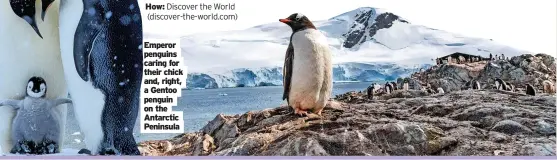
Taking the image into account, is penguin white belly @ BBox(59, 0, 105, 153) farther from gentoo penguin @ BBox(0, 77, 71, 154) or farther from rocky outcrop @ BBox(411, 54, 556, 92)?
rocky outcrop @ BBox(411, 54, 556, 92)

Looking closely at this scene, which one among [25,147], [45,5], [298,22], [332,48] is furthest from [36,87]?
[332,48]

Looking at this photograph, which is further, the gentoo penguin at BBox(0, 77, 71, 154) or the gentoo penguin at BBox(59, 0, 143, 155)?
the gentoo penguin at BBox(0, 77, 71, 154)

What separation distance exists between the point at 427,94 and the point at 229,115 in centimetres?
110

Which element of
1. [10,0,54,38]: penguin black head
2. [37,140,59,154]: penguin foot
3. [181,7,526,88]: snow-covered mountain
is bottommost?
[37,140,59,154]: penguin foot

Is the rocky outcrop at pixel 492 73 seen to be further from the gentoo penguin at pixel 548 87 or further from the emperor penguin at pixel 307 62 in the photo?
the emperor penguin at pixel 307 62

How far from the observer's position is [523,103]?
392 centimetres

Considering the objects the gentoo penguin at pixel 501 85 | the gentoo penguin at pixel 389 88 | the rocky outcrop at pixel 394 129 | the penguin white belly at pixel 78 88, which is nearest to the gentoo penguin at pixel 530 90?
the rocky outcrop at pixel 394 129

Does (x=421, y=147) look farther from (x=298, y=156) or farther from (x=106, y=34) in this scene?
(x=106, y=34)

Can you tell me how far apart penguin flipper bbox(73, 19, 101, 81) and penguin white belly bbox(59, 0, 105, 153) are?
0.03 meters

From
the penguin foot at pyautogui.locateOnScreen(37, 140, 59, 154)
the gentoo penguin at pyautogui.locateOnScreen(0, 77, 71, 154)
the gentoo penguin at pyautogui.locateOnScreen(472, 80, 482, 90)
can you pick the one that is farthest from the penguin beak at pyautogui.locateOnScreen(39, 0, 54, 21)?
the gentoo penguin at pyautogui.locateOnScreen(472, 80, 482, 90)

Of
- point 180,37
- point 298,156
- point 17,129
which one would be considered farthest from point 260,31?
point 17,129

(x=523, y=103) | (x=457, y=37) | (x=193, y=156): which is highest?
(x=457, y=37)

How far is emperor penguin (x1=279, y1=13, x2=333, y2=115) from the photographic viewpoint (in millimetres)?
3885

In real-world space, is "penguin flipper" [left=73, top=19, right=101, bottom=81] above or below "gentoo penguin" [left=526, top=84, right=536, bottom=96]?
above
